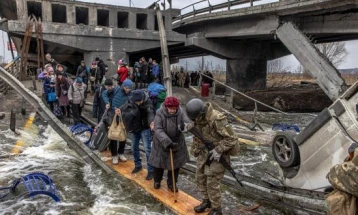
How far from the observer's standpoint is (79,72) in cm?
1309

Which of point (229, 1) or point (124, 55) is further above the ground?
point (229, 1)

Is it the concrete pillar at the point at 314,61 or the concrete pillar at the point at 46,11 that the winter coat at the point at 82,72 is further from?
the concrete pillar at the point at 314,61

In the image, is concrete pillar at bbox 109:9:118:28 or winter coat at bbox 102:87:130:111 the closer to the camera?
winter coat at bbox 102:87:130:111

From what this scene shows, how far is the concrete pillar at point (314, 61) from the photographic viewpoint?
12.5 metres

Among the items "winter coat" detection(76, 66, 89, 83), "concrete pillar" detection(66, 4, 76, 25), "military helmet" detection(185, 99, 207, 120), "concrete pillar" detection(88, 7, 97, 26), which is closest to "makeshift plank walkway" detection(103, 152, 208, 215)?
"military helmet" detection(185, 99, 207, 120)

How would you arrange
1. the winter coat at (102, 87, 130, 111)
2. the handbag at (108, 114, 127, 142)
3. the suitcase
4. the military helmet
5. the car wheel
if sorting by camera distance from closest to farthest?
the military helmet → the car wheel → the handbag at (108, 114, 127, 142) → the winter coat at (102, 87, 130, 111) → the suitcase

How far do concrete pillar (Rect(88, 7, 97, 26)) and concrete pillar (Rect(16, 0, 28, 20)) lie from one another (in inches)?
126

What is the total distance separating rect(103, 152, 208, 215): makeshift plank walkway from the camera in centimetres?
506

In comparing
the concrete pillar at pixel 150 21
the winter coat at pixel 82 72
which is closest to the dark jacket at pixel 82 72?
the winter coat at pixel 82 72

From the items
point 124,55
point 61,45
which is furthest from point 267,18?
point 61,45

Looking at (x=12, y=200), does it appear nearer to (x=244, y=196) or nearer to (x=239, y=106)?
(x=244, y=196)

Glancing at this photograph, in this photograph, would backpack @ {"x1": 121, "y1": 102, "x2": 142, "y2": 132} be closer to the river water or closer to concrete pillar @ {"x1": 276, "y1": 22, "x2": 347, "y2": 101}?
the river water

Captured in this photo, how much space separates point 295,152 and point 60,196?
3751 millimetres

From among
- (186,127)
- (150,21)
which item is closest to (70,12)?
(150,21)
